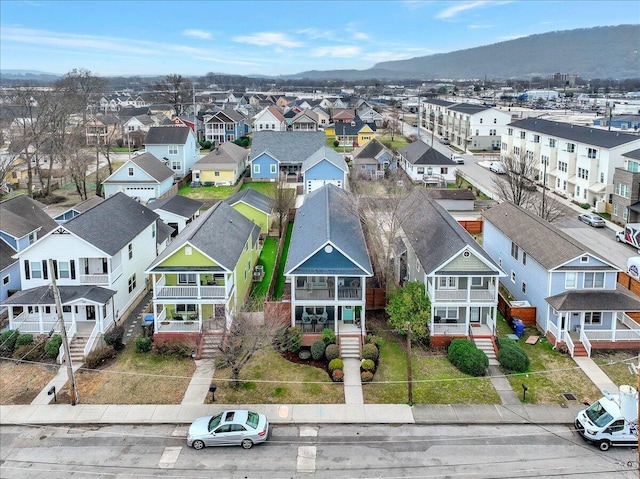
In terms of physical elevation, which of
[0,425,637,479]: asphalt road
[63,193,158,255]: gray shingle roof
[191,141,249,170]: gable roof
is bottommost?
[0,425,637,479]: asphalt road

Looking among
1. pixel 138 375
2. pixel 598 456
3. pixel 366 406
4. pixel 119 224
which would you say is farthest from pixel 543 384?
pixel 119 224

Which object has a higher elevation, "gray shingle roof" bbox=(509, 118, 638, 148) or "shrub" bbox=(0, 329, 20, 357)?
"gray shingle roof" bbox=(509, 118, 638, 148)

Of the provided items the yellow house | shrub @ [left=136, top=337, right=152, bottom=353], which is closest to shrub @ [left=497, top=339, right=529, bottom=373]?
shrub @ [left=136, top=337, right=152, bottom=353]

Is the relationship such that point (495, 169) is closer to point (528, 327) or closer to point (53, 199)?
point (528, 327)

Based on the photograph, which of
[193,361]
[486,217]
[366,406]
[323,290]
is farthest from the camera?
[486,217]

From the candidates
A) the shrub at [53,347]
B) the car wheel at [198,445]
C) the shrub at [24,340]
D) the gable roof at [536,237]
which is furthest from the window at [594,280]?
the shrub at [24,340]

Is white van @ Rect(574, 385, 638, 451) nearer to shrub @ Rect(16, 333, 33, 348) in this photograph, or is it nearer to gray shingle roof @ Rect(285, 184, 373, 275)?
gray shingle roof @ Rect(285, 184, 373, 275)
